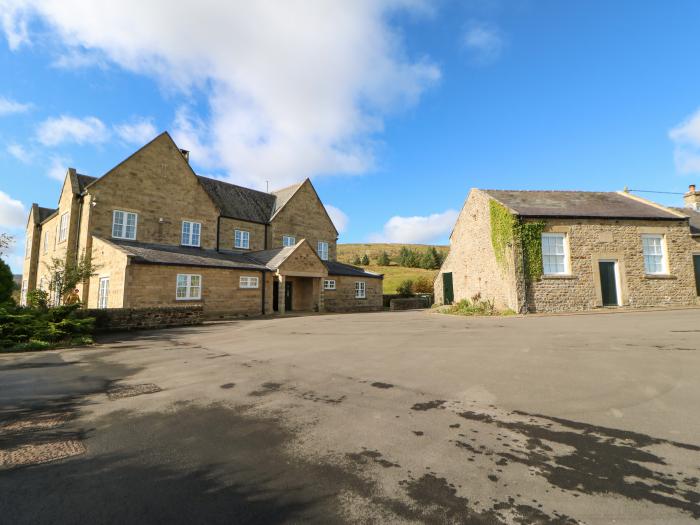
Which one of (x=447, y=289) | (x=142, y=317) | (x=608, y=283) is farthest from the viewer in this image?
(x=447, y=289)

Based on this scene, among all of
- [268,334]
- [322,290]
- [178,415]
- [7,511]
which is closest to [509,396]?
[178,415]

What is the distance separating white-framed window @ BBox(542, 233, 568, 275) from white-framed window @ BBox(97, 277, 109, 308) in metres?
24.1

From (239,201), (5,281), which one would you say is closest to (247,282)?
(239,201)

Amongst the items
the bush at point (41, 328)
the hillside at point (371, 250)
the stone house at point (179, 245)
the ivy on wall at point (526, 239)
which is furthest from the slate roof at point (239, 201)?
the hillside at point (371, 250)

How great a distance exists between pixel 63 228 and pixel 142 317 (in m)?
12.8

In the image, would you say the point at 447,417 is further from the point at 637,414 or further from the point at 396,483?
the point at 637,414

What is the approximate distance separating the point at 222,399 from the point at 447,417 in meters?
3.29

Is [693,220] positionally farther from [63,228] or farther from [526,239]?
[63,228]

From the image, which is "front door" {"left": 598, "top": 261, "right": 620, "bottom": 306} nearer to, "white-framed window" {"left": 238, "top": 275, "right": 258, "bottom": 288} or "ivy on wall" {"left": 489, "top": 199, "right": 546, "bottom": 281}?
"ivy on wall" {"left": 489, "top": 199, "right": 546, "bottom": 281}

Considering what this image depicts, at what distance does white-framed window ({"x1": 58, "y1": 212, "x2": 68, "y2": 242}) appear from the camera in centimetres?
2106

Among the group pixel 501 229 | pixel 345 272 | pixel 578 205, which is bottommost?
pixel 345 272

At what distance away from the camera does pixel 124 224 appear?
20.8 m

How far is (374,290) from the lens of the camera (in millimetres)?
29938

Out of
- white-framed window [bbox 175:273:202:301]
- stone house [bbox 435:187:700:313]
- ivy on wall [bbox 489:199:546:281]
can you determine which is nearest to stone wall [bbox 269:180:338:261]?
white-framed window [bbox 175:273:202:301]
